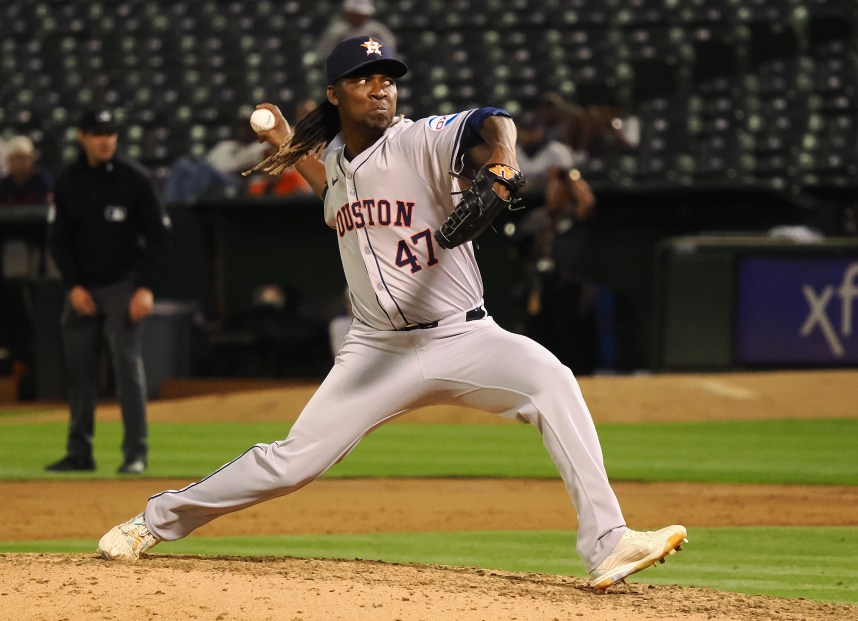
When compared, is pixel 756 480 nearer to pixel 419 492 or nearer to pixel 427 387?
pixel 419 492

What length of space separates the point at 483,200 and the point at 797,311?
840 cm

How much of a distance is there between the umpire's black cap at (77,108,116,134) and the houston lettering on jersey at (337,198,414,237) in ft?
12.0

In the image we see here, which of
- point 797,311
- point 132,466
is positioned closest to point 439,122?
point 132,466

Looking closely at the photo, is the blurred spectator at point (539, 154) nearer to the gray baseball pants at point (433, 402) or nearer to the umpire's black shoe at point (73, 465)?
the umpire's black shoe at point (73, 465)

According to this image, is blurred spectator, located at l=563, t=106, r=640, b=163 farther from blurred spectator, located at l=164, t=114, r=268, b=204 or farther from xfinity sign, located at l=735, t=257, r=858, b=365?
blurred spectator, located at l=164, t=114, r=268, b=204

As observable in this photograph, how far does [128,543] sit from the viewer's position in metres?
4.72

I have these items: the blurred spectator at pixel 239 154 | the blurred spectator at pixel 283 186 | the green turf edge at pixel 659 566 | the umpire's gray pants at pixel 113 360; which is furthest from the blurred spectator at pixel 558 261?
the green turf edge at pixel 659 566

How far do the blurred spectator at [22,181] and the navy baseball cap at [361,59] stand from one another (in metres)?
9.86

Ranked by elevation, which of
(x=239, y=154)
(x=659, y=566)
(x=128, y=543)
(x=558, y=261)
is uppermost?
(x=239, y=154)

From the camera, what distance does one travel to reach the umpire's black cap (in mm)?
7805

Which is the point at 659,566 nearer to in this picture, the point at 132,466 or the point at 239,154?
the point at 132,466

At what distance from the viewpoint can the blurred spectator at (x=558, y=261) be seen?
12.3 metres

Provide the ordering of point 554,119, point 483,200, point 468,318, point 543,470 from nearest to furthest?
point 483,200 → point 468,318 → point 543,470 → point 554,119

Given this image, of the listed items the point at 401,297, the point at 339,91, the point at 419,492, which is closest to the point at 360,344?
the point at 401,297
